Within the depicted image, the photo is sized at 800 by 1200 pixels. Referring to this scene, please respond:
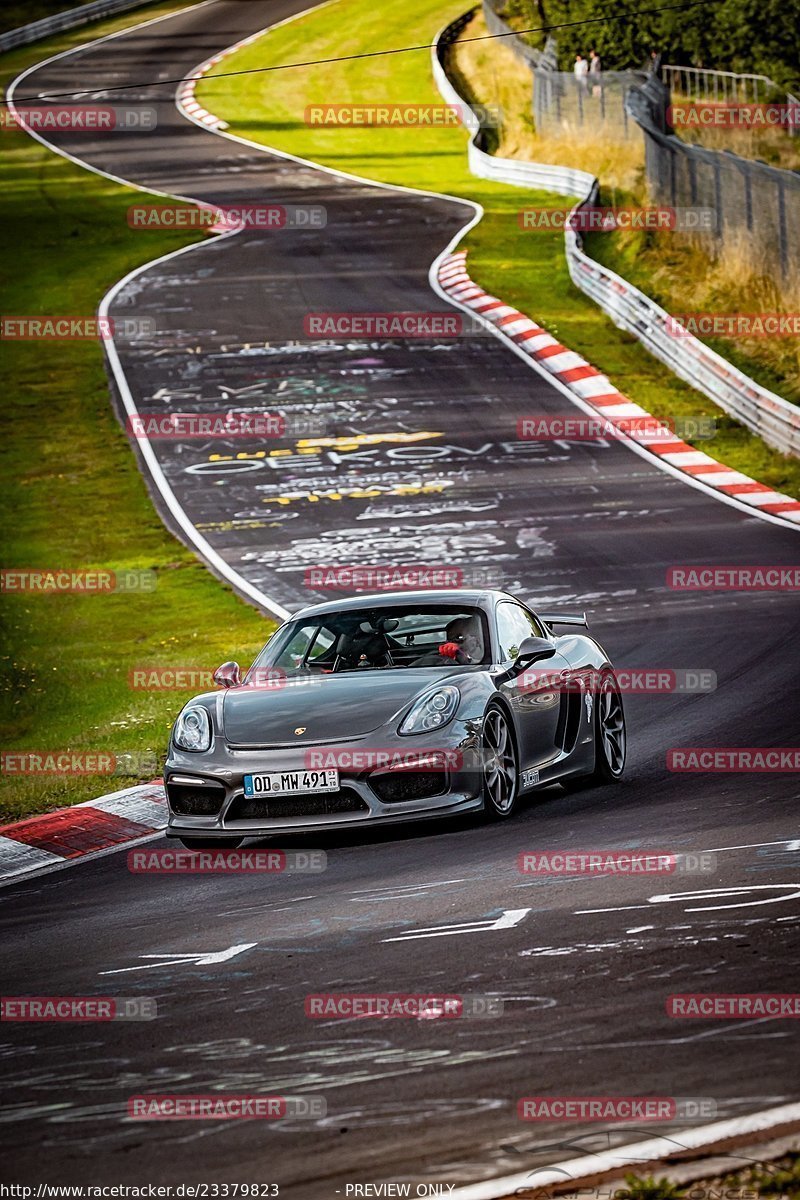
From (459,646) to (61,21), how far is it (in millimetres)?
67259

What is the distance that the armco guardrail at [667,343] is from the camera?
77.5 ft

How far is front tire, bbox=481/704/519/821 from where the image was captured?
9.62 m

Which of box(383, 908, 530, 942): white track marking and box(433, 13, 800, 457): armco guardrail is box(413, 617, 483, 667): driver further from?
box(433, 13, 800, 457): armco guardrail

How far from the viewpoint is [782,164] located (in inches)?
1393

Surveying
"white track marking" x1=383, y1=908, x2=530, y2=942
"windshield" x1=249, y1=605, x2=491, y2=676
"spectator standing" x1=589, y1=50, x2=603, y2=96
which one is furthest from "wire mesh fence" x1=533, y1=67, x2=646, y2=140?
"white track marking" x1=383, y1=908, x2=530, y2=942

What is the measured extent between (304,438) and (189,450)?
164 cm

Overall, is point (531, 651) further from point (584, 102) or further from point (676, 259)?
point (584, 102)

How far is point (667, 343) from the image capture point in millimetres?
28016

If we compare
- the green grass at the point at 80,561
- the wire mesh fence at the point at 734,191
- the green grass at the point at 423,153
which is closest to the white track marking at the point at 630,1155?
the green grass at the point at 80,561

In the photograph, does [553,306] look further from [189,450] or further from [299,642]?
[299,642]

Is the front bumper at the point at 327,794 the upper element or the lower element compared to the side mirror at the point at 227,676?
lower

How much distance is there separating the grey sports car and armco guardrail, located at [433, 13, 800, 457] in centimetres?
1286

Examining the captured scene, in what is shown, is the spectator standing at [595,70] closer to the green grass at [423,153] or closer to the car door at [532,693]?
the green grass at [423,153]

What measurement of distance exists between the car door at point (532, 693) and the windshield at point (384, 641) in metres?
0.19
